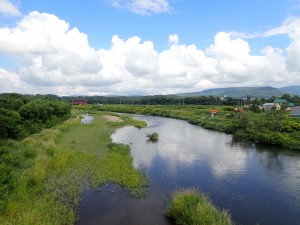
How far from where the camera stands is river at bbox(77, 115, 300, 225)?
16.4 meters

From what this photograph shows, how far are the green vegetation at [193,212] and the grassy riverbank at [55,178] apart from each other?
12.4 feet

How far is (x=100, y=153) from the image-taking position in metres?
29.5

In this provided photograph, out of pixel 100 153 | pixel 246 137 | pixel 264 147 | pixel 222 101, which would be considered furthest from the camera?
A: pixel 222 101

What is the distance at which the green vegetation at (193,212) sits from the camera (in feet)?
45.0

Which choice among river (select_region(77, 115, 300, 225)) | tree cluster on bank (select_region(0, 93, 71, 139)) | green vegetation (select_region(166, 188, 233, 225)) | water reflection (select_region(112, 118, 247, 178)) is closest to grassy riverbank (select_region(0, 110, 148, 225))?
river (select_region(77, 115, 300, 225))

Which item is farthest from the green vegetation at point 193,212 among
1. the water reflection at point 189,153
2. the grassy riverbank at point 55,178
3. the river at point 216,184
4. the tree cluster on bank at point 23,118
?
the tree cluster on bank at point 23,118

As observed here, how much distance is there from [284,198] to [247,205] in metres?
3.11

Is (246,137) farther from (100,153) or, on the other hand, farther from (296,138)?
(100,153)

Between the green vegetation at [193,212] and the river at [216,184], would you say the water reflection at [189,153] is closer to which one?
the river at [216,184]

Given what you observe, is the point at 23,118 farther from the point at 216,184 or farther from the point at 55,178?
the point at 216,184

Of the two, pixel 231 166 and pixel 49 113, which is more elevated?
pixel 49 113

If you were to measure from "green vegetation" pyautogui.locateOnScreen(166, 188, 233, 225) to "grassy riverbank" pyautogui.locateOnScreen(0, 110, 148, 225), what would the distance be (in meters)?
3.78

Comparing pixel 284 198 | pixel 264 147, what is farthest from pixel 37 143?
pixel 264 147

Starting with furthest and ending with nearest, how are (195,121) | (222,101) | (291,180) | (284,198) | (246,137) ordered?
(222,101)
(195,121)
(246,137)
(291,180)
(284,198)
